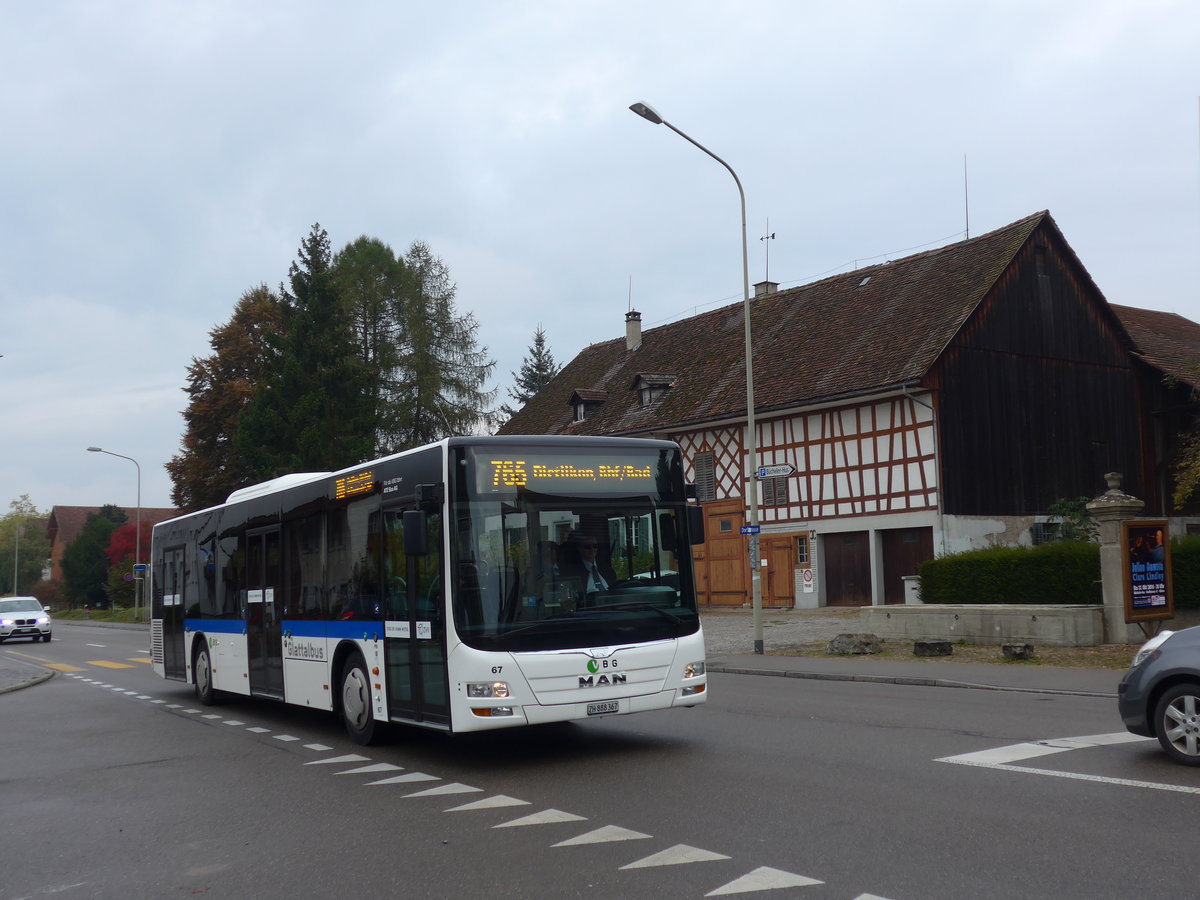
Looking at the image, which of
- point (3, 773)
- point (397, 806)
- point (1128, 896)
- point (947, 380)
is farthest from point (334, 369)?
point (1128, 896)

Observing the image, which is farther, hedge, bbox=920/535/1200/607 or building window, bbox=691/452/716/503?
building window, bbox=691/452/716/503

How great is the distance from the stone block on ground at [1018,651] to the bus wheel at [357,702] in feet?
36.1

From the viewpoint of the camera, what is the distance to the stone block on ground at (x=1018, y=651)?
18.4 meters

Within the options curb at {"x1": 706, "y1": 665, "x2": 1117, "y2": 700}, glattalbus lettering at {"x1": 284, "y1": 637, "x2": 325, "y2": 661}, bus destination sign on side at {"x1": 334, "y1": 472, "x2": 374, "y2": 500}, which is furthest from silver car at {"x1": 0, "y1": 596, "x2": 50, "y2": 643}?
bus destination sign on side at {"x1": 334, "y1": 472, "x2": 374, "y2": 500}

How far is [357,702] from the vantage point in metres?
11.4

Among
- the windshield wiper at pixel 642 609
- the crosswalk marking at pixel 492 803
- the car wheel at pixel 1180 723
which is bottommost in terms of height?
the crosswalk marking at pixel 492 803

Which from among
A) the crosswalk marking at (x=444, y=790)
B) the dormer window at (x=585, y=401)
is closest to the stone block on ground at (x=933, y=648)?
the crosswalk marking at (x=444, y=790)

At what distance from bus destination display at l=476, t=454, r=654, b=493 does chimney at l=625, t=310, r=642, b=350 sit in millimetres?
38690

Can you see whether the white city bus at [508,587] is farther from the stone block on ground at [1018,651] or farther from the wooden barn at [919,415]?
the wooden barn at [919,415]

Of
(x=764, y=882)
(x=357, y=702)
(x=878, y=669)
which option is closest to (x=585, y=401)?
(x=878, y=669)

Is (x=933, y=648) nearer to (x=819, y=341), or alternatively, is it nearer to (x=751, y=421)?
(x=751, y=421)

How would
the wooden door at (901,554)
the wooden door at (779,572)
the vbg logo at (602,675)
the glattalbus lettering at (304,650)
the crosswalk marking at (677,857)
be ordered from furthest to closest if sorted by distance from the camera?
the wooden door at (779,572)
the wooden door at (901,554)
the glattalbus lettering at (304,650)
the vbg logo at (602,675)
the crosswalk marking at (677,857)

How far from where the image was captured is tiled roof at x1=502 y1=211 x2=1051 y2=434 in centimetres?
3344

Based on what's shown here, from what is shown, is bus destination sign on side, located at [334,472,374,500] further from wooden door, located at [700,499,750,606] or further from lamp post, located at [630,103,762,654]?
wooden door, located at [700,499,750,606]
